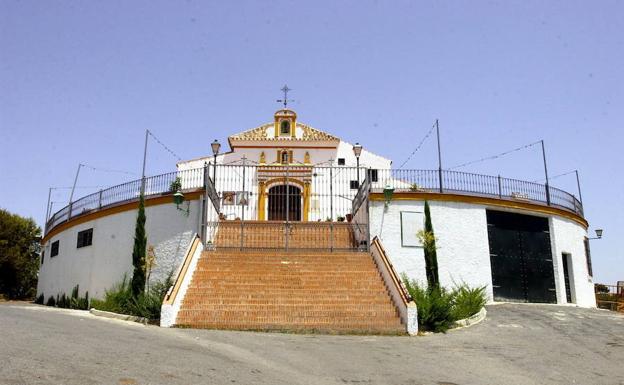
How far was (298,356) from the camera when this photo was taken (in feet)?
30.1

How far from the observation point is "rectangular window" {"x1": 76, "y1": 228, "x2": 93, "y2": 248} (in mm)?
21672

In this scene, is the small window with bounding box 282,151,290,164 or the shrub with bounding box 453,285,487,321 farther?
the small window with bounding box 282,151,290,164

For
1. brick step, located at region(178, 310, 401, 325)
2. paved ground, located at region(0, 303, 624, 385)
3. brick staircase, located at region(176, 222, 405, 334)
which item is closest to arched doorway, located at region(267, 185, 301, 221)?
brick staircase, located at region(176, 222, 405, 334)

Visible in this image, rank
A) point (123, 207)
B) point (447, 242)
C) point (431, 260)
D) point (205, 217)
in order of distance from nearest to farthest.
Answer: point (431, 260) < point (205, 217) < point (447, 242) < point (123, 207)

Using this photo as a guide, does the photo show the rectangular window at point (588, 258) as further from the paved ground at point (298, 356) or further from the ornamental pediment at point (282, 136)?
the ornamental pediment at point (282, 136)

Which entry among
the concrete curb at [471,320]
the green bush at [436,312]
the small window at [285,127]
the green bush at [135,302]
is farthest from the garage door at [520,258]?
the small window at [285,127]

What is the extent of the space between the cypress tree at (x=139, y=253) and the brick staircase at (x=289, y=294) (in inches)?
98.6

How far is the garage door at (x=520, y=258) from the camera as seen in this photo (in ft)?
62.5

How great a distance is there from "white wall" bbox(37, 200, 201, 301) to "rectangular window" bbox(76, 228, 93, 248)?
209 millimetres

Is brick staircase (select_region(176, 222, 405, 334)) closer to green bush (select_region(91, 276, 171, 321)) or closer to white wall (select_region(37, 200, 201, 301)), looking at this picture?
green bush (select_region(91, 276, 171, 321))

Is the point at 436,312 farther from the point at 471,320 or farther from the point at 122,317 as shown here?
the point at 122,317

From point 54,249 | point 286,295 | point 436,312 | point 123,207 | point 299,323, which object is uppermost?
point 123,207

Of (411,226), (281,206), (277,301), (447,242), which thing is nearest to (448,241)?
(447,242)

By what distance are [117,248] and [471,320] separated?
12.6 metres
